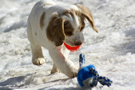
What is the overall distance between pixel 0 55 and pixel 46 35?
2879mm

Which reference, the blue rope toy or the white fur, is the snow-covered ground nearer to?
the blue rope toy

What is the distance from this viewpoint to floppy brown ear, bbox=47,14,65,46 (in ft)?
10.7

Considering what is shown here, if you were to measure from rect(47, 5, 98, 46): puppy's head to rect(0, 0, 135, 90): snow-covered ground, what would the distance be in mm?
486

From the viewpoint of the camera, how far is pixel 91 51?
5.36m

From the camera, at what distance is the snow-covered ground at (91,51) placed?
3.48 m

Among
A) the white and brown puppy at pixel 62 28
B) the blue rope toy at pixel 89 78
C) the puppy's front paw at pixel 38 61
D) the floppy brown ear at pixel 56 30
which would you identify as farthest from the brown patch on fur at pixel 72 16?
the puppy's front paw at pixel 38 61

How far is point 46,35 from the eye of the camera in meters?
3.50

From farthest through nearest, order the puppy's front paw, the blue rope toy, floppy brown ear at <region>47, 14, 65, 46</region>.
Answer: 1. the puppy's front paw
2. floppy brown ear at <region>47, 14, 65, 46</region>
3. the blue rope toy

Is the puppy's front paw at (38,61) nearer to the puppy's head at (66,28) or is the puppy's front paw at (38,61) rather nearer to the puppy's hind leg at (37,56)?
the puppy's hind leg at (37,56)

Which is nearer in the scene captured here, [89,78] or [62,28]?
[89,78]

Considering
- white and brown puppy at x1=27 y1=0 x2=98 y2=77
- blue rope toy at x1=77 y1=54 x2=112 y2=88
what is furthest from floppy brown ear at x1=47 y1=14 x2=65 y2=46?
blue rope toy at x1=77 y1=54 x2=112 y2=88

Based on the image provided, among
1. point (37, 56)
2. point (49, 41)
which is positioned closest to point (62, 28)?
point (49, 41)

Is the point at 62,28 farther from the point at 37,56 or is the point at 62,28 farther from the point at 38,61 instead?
the point at 37,56

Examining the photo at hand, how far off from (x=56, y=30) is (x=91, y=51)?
219 cm
